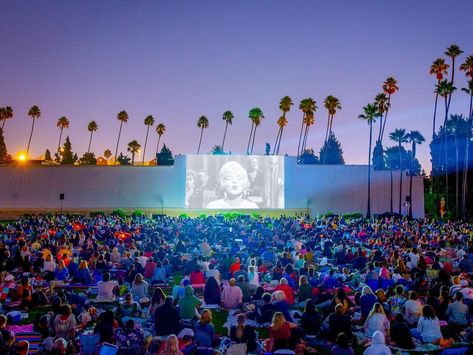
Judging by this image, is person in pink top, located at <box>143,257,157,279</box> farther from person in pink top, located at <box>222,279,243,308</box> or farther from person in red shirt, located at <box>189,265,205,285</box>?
person in pink top, located at <box>222,279,243,308</box>

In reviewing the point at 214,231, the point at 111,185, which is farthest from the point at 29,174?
the point at 214,231

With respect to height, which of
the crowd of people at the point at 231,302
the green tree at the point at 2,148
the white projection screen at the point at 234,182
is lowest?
the crowd of people at the point at 231,302

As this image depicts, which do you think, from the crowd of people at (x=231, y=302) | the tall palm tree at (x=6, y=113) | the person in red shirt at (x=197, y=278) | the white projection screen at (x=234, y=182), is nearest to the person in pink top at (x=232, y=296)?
the crowd of people at (x=231, y=302)

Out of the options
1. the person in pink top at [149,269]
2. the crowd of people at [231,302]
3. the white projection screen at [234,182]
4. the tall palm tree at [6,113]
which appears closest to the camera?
the crowd of people at [231,302]

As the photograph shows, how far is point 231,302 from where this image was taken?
35.1ft

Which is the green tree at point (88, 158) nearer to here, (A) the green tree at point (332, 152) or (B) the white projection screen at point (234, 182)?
(A) the green tree at point (332, 152)

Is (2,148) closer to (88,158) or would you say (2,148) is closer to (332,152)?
(88,158)

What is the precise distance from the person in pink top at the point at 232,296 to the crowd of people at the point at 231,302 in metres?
0.02

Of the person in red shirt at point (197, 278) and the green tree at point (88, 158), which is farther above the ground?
the green tree at point (88, 158)

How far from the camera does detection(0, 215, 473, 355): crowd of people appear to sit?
733cm

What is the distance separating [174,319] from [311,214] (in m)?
40.6

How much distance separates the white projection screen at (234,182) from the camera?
140 feet

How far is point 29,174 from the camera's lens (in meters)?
47.8

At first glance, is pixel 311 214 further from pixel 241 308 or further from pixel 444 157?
pixel 241 308
